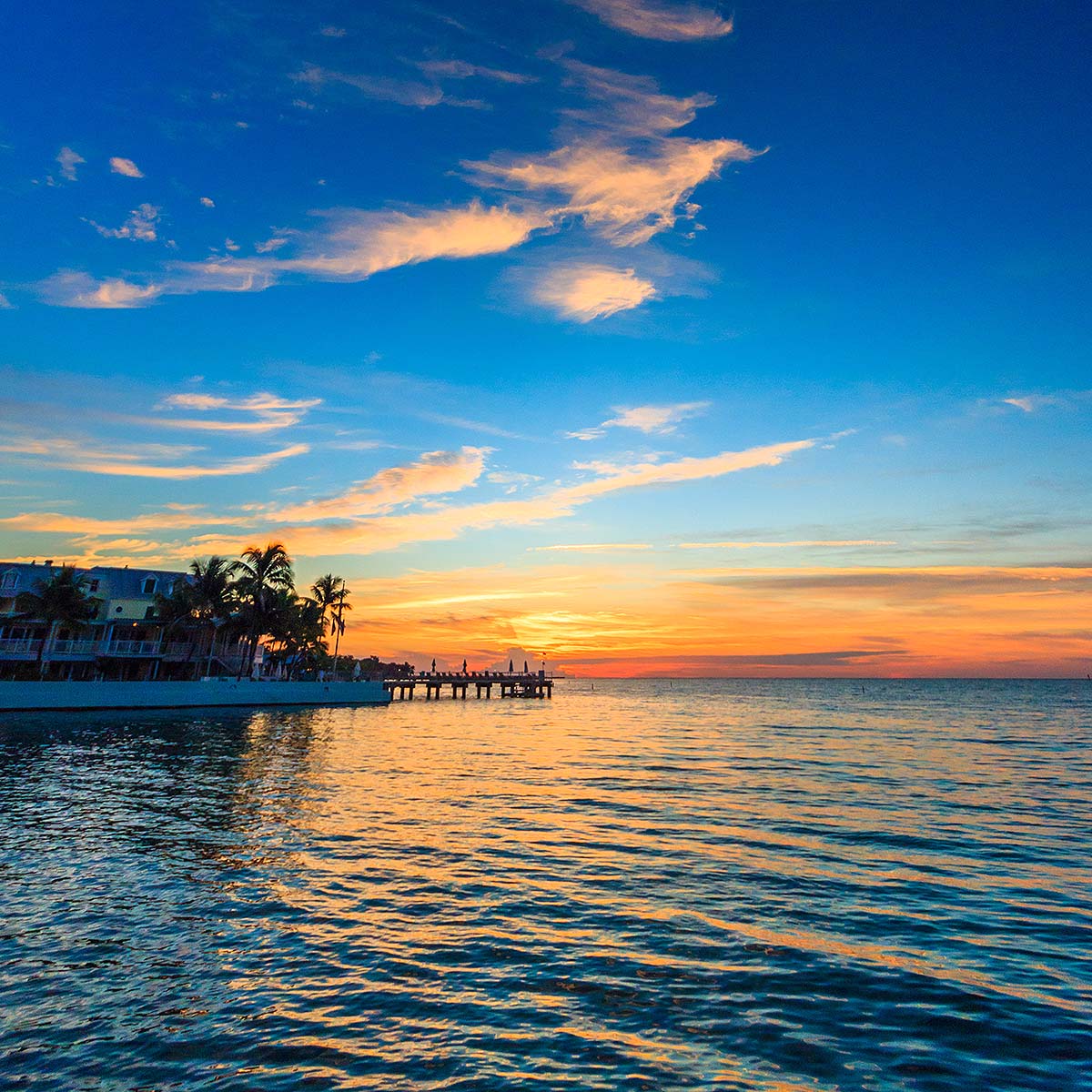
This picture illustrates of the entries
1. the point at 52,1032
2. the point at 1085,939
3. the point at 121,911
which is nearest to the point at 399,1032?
the point at 52,1032

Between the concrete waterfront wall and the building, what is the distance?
7.76 meters

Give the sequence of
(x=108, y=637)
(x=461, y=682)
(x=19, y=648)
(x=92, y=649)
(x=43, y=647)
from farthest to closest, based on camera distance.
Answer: (x=461, y=682), (x=108, y=637), (x=92, y=649), (x=43, y=647), (x=19, y=648)

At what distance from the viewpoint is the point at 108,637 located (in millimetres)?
67562

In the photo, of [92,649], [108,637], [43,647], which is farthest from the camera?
[108,637]

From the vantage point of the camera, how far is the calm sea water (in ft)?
25.6

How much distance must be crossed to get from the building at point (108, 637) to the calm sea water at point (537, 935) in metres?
41.8

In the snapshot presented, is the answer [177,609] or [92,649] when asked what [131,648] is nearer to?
[92,649]

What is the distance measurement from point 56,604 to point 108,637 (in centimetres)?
1090

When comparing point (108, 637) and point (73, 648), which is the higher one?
point (108, 637)

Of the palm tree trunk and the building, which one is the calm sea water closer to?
the palm tree trunk

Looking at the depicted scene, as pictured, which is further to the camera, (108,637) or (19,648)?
(108,637)

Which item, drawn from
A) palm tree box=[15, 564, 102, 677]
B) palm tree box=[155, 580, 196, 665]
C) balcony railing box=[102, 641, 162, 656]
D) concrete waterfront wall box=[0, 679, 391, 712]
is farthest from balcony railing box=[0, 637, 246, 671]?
concrete waterfront wall box=[0, 679, 391, 712]

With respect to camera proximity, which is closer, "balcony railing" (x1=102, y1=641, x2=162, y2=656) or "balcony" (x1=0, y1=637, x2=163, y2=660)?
"balcony" (x1=0, y1=637, x2=163, y2=660)

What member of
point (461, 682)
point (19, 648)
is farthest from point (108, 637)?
point (461, 682)
